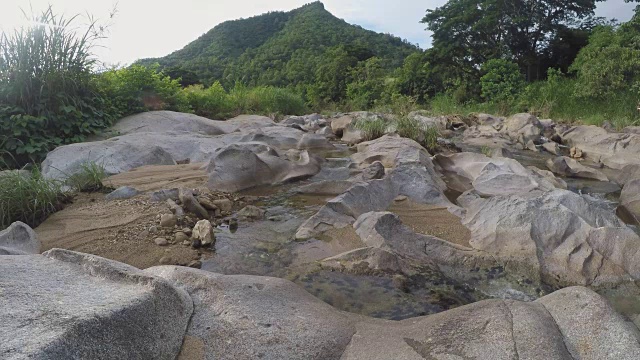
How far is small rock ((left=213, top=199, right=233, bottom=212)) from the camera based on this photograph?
4.76m

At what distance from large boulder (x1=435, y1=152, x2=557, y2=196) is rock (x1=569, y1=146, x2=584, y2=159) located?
4.39 metres

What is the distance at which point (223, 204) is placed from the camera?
15.7 feet

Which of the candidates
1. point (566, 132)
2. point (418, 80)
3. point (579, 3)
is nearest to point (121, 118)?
point (566, 132)

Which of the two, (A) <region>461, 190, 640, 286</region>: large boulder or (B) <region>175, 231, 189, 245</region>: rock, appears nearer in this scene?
(A) <region>461, 190, 640, 286</region>: large boulder

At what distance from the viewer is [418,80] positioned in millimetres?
28891

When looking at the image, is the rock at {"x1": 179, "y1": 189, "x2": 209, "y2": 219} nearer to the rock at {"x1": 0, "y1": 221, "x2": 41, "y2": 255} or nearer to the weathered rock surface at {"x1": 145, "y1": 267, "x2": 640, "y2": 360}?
the rock at {"x1": 0, "y1": 221, "x2": 41, "y2": 255}

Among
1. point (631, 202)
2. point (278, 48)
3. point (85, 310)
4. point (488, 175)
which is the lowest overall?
point (631, 202)

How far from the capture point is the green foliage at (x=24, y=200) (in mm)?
4000

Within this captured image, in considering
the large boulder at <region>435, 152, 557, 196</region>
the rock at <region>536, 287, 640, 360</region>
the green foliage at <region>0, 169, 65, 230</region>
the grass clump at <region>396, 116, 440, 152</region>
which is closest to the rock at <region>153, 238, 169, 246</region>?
the green foliage at <region>0, 169, 65, 230</region>

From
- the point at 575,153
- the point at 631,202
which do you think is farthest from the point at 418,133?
the point at 631,202

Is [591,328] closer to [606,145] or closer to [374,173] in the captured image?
[374,173]

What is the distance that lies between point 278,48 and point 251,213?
46.8 m

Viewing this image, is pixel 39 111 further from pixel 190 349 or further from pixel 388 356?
pixel 388 356

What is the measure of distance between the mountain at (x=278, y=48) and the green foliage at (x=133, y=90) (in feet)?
88.9
